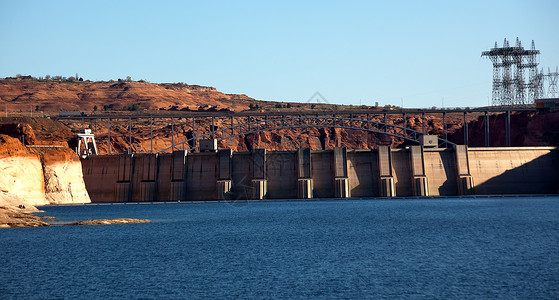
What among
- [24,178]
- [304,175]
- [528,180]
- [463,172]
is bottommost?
[24,178]

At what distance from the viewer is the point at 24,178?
75625 millimetres

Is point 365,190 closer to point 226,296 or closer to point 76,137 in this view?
point 76,137

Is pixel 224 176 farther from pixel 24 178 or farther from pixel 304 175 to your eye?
pixel 24 178

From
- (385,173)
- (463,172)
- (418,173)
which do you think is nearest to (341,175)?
(385,173)

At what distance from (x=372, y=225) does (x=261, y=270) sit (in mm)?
25488

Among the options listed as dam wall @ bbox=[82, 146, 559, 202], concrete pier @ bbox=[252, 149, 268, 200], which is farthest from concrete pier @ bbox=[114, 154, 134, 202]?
concrete pier @ bbox=[252, 149, 268, 200]

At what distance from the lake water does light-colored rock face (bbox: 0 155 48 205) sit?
55.6 feet

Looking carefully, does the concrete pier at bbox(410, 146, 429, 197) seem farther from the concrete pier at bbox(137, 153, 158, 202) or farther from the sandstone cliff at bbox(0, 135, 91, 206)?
the sandstone cliff at bbox(0, 135, 91, 206)

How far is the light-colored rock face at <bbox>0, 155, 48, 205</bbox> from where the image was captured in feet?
234

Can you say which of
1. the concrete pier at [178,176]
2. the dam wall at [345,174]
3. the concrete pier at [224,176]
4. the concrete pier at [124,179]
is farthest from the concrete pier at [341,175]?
the concrete pier at [124,179]

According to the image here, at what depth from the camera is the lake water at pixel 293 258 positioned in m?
29.5

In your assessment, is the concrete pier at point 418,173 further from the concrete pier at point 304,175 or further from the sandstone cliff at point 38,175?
the sandstone cliff at point 38,175

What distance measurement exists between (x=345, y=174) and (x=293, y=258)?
189ft

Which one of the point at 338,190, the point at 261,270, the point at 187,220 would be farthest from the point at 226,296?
the point at 338,190
